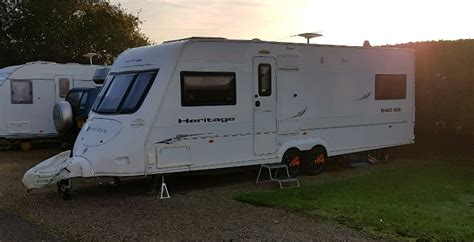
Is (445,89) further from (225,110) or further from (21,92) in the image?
(21,92)

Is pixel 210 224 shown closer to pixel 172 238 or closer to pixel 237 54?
pixel 172 238

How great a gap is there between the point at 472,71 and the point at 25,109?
40.5 feet

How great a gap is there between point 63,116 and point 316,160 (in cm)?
722

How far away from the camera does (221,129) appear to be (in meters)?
9.59

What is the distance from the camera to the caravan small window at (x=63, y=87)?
16.7 metres

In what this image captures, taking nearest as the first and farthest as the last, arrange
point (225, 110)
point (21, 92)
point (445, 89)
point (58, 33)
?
point (225, 110) → point (445, 89) → point (21, 92) → point (58, 33)

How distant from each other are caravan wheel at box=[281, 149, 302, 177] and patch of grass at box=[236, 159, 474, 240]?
845 millimetres

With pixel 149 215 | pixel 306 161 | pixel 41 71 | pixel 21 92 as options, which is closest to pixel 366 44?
pixel 306 161

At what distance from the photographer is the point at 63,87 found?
1677 cm

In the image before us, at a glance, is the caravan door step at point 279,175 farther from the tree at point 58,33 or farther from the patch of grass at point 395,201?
the tree at point 58,33

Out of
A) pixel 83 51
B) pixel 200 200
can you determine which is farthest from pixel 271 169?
pixel 83 51

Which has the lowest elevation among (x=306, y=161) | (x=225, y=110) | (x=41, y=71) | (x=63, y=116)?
(x=306, y=161)

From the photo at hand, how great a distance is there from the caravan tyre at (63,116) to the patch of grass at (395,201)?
24.7 ft

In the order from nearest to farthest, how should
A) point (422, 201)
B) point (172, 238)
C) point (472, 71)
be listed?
point (172, 238) < point (422, 201) < point (472, 71)
